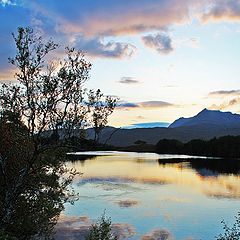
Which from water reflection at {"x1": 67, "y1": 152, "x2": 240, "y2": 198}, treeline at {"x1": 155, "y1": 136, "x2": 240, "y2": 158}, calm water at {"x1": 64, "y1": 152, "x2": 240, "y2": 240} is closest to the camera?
calm water at {"x1": 64, "y1": 152, "x2": 240, "y2": 240}

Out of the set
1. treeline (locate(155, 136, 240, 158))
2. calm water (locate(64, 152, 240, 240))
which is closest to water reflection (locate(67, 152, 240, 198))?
calm water (locate(64, 152, 240, 240))

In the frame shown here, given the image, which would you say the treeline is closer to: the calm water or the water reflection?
the water reflection

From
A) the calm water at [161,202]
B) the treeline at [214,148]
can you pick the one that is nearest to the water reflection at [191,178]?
the calm water at [161,202]

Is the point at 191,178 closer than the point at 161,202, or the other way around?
the point at 161,202

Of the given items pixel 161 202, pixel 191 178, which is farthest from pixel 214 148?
pixel 161 202

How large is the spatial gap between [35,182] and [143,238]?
51.3ft

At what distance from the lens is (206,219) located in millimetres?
44844

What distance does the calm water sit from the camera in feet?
134

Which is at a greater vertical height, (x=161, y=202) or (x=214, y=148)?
(x=214, y=148)

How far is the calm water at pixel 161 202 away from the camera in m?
40.8

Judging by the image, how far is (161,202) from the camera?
54594 mm

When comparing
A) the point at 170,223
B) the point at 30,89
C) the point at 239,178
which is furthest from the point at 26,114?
the point at 239,178

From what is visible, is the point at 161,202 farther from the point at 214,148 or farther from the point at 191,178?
the point at 214,148

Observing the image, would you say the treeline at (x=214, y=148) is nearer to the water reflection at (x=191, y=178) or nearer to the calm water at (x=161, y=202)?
the water reflection at (x=191, y=178)
